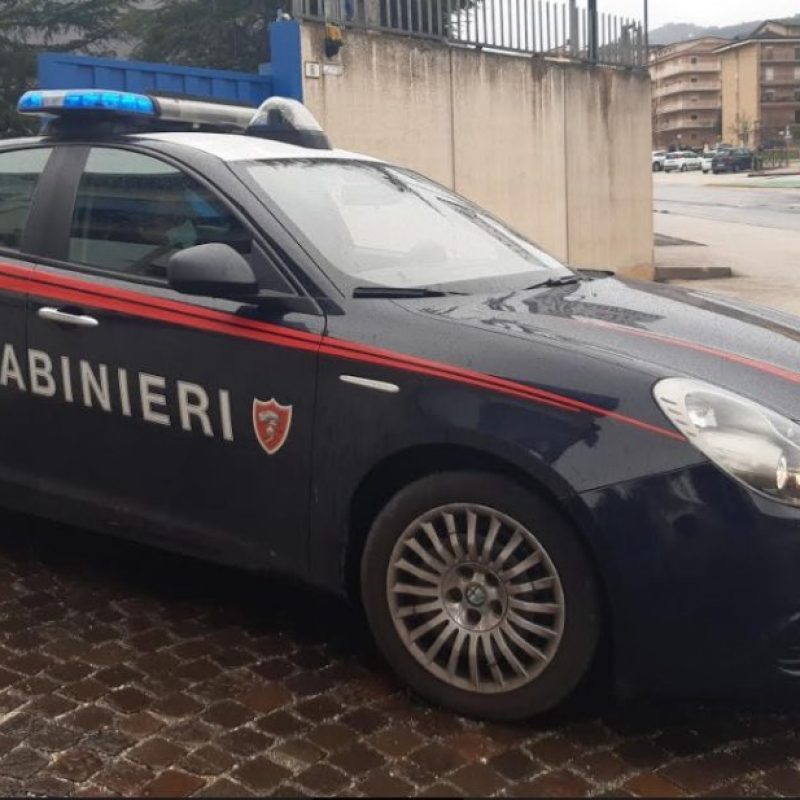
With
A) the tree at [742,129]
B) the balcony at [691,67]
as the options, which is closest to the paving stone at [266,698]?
the tree at [742,129]

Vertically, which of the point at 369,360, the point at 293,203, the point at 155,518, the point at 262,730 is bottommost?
the point at 262,730

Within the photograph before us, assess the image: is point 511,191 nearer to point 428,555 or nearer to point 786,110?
point 428,555

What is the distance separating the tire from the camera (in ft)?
9.62

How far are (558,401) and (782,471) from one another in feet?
1.83

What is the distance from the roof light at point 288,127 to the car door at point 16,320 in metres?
0.88

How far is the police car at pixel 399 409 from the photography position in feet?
9.28

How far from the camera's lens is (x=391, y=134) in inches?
393

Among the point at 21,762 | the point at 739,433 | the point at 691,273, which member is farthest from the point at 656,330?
the point at 691,273

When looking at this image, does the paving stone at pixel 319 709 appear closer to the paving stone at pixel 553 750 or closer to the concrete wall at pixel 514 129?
the paving stone at pixel 553 750

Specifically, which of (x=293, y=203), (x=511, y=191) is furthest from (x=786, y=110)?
(x=293, y=203)

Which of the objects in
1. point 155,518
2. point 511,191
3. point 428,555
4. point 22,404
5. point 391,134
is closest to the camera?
point 428,555

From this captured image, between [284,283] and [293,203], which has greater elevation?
[293,203]

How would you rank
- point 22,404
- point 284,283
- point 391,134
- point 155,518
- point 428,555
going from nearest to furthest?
point 428,555 → point 284,283 → point 155,518 → point 22,404 → point 391,134

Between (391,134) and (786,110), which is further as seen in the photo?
(786,110)
